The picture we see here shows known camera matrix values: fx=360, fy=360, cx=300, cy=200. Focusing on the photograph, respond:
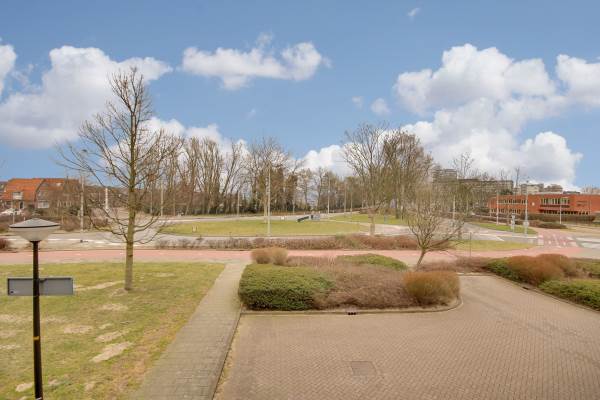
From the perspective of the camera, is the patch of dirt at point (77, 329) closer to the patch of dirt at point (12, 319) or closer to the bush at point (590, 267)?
the patch of dirt at point (12, 319)

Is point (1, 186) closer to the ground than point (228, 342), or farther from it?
farther from it

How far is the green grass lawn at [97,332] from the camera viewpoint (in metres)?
6.53

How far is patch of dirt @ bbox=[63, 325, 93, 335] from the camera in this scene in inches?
354

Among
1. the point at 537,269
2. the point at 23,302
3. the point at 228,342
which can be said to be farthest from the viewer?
the point at 537,269

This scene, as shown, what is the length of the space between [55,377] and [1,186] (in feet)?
323

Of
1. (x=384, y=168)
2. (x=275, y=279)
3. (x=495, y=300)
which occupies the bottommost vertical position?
(x=495, y=300)

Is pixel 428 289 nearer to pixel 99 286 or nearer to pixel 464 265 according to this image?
pixel 464 265

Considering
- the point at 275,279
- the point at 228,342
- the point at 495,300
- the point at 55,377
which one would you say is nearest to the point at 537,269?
the point at 495,300

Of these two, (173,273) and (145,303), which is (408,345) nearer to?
(145,303)

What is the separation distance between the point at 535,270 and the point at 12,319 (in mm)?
19331

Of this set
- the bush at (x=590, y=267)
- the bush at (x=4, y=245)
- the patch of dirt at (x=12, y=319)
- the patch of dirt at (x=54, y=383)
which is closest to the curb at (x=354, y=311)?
the patch of dirt at (x=54, y=383)

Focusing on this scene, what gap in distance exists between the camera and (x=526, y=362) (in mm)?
7996

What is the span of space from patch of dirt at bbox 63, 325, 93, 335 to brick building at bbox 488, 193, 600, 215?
76.0m

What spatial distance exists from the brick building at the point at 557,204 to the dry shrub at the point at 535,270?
6060cm
